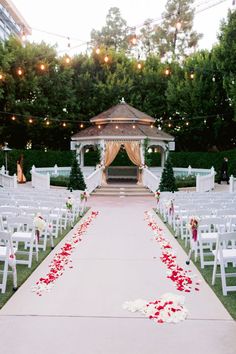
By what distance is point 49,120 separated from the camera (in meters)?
32.7

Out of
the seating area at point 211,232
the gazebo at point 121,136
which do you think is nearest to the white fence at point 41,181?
the gazebo at point 121,136

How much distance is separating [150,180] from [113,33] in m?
36.6

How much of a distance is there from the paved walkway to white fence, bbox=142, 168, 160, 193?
1310cm

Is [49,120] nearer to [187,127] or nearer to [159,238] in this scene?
[187,127]

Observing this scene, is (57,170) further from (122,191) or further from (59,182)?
(122,191)

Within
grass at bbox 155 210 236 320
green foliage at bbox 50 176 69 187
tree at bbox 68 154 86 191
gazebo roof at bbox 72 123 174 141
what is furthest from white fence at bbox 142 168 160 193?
grass at bbox 155 210 236 320

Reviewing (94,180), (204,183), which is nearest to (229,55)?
(204,183)

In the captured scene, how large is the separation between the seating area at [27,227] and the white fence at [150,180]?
7.34 meters

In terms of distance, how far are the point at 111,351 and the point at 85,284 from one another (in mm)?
2341

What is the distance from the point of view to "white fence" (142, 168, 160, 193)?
21.4 meters

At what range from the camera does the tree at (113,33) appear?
51094mm

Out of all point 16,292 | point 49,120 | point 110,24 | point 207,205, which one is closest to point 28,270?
point 16,292

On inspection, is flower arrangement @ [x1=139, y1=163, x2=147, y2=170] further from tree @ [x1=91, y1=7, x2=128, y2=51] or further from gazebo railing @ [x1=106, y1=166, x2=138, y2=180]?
tree @ [x1=91, y1=7, x2=128, y2=51]

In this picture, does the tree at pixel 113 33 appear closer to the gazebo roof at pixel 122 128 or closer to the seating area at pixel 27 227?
the gazebo roof at pixel 122 128
